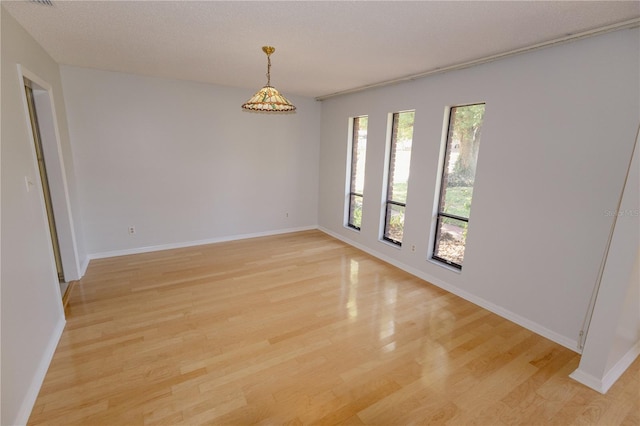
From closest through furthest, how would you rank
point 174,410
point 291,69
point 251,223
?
point 174,410 < point 291,69 < point 251,223

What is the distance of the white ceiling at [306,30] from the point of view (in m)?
1.96

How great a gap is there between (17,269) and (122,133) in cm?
283

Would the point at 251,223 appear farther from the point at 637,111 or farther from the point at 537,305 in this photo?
the point at 637,111

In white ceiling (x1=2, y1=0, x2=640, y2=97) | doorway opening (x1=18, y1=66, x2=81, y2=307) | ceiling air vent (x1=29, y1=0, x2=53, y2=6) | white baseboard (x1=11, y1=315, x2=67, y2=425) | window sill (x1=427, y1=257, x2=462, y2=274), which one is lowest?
white baseboard (x1=11, y1=315, x2=67, y2=425)

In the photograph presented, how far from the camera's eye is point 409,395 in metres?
2.03

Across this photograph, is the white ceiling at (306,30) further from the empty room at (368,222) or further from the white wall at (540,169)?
the white wall at (540,169)

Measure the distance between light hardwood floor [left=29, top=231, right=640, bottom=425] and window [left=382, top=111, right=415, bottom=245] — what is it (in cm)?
98

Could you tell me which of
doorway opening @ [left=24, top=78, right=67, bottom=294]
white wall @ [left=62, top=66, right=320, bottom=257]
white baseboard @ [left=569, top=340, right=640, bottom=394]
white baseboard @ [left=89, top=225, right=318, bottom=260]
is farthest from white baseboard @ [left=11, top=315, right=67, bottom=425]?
white baseboard @ [left=569, top=340, right=640, bottom=394]

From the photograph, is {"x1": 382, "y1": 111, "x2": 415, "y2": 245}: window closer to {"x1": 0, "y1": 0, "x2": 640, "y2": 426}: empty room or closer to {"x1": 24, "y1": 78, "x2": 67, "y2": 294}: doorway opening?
{"x1": 0, "y1": 0, "x2": 640, "y2": 426}: empty room

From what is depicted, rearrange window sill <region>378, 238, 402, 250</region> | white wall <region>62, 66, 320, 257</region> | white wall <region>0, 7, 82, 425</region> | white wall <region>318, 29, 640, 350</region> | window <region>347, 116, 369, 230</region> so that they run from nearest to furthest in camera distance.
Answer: white wall <region>0, 7, 82, 425</region>
white wall <region>318, 29, 640, 350</region>
white wall <region>62, 66, 320, 257</region>
window sill <region>378, 238, 402, 250</region>
window <region>347, 116, 369, 230</region>

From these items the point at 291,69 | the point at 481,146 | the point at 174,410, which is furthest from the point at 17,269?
the point at 481,146

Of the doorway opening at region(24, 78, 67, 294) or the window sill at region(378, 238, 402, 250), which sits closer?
the doorway opening at region(24, 78, 67, 294)

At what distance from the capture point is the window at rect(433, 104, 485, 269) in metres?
3.28

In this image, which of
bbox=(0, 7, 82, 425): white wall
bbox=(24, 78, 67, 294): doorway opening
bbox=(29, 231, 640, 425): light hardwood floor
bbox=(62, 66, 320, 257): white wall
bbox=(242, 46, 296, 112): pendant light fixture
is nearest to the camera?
bbox=(0, 7, 82, 425): white wall
